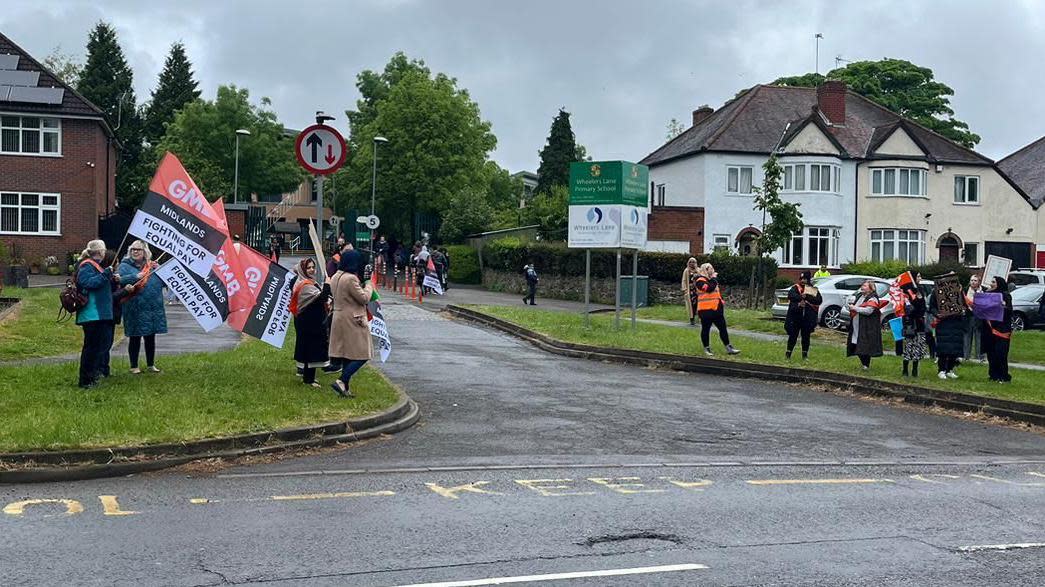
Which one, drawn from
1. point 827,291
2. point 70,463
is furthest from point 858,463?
point 827,291

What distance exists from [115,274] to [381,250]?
33.0 metres

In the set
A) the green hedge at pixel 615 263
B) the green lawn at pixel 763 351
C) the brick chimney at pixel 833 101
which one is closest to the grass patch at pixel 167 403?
the green lawn at pixel 763 351

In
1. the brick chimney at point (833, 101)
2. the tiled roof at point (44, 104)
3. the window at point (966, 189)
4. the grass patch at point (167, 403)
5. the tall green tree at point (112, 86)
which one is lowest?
the grass patch at point (167, 403)

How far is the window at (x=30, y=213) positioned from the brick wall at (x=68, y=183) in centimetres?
20

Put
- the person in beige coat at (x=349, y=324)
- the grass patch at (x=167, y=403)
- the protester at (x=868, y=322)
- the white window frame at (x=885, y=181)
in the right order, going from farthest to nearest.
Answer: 1. the white window frame at (x=885, y=181)
2. the protester at (x=868, y=322)
3. the person in beige coat at (x=349, y=324)
4. the grass patch at (x=167, y=403)

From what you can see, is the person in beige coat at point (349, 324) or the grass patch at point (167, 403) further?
the person in beige coat at point (349, 324)

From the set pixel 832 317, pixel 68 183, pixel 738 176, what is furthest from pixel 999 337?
pixel 68 183

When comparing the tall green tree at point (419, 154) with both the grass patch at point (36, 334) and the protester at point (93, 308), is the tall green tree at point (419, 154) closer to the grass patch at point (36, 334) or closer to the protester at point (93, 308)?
the grass patch at point (36, 334)

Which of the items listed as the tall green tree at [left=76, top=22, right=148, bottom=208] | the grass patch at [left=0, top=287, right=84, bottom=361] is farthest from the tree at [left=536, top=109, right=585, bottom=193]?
the grass patch at [left=0, top=287, right=84, bottom=361]

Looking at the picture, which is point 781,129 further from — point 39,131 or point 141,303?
point 141,303

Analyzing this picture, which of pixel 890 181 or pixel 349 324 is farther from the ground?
pixel 890 181

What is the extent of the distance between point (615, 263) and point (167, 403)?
29685mm

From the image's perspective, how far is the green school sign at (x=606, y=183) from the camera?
24766 mm

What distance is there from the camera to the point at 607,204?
25.1 metres
